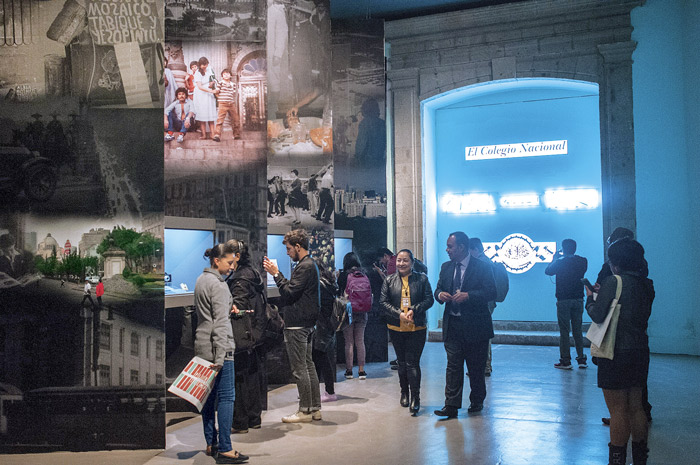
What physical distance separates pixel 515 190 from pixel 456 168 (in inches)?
51.0

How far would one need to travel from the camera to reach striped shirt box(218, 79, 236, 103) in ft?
22.5

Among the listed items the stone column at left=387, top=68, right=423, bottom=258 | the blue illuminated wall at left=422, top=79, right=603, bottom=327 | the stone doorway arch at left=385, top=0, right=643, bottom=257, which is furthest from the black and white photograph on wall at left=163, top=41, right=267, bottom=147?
the blue illuminated wall at left=422, top=79, right=603, bottom=327

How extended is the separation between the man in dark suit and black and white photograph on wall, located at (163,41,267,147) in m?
2.39

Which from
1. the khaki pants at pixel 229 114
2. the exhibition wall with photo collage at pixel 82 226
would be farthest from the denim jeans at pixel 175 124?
the exhibition wall with photo collage at pixel 82 226

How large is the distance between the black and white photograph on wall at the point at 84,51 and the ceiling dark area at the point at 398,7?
293 inches

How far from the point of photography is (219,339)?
14.9 ft

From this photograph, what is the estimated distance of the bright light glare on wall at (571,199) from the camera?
1180 cm

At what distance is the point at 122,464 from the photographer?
470cm

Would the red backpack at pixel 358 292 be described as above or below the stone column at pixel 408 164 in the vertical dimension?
below

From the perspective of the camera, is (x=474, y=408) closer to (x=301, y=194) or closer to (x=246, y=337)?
(x=246, y=337)

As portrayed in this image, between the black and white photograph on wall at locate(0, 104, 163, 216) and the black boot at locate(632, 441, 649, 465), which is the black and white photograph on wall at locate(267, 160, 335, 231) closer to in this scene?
the black and white photograph on wall at locate(0, 104, 163, 216)

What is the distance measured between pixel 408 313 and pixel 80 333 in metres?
2.87

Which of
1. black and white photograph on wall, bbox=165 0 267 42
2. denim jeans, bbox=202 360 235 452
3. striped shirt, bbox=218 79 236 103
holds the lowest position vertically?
denim jeans, bbox=202 360 235 452

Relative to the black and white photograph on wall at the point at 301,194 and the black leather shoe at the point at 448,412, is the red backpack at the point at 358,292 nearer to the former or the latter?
the black and white photograph on wall at the point at 301,194
